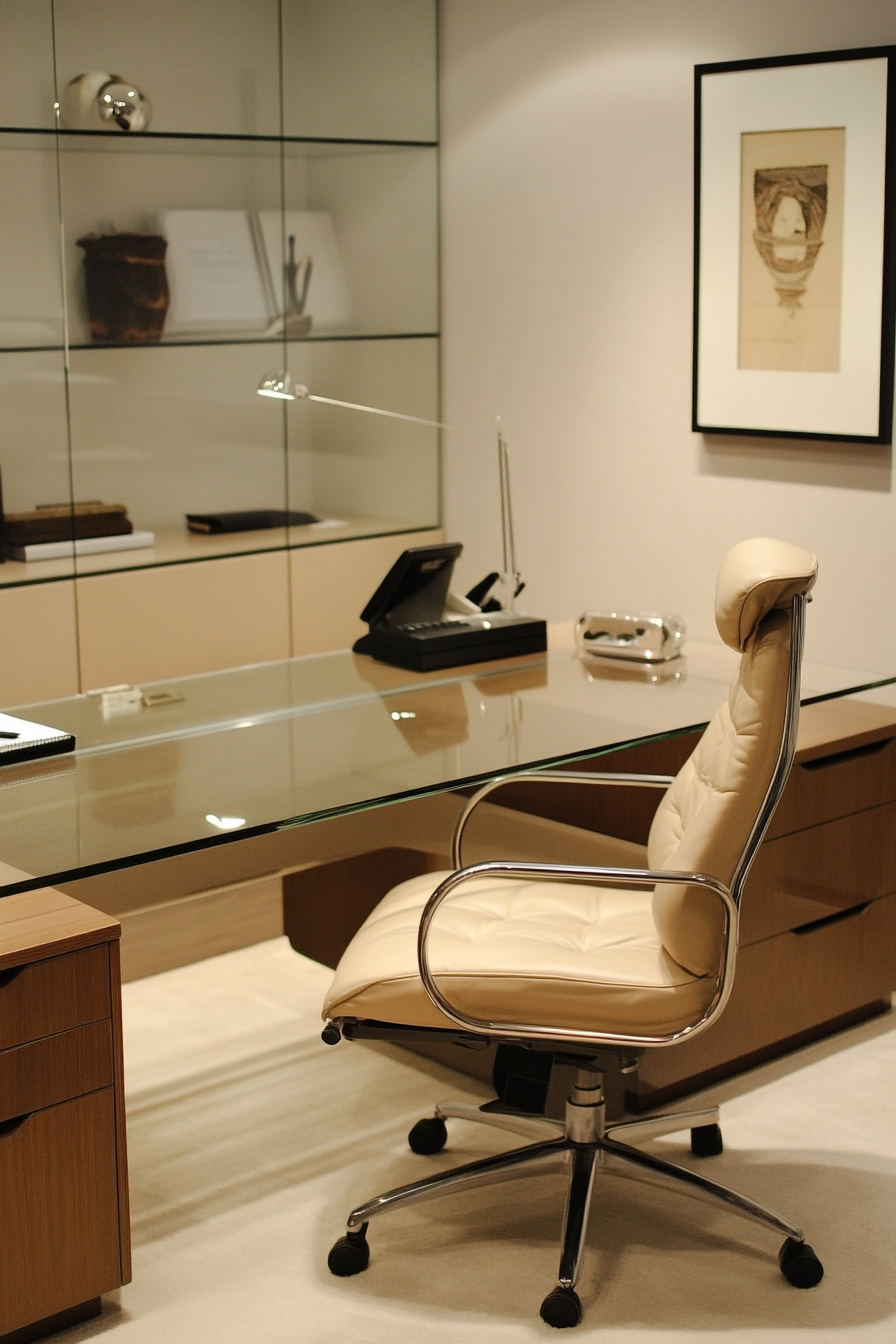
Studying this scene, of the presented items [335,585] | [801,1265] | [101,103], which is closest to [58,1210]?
[801,1265]

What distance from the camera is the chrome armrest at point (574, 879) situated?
211 centimetres

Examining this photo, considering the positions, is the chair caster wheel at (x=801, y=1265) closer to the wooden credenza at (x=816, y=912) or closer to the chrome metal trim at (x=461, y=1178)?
the chrome metal trim at (x=461, y=1178)

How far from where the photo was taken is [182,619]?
4020 mm

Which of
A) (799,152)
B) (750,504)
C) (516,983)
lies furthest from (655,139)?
(516,983)

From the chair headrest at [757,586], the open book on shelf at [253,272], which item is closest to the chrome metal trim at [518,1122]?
the chair headrest at [757,586]

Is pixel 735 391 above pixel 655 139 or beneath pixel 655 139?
beneath

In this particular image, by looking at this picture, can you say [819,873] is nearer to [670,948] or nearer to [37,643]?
[670,948]

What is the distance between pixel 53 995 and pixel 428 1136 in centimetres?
90

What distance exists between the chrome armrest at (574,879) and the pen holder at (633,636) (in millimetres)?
988

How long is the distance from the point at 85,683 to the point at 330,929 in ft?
3.11

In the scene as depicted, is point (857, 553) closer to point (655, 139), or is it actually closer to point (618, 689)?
point (618, 689)

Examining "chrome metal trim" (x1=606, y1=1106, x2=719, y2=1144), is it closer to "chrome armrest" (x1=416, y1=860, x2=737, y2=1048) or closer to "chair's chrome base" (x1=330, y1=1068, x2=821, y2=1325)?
"chair's chrome base" (x1=330, y1=1068, x2=821, y2=1325)

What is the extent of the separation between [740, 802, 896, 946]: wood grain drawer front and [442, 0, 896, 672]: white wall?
0.57 metres

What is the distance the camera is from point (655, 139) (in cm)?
381
